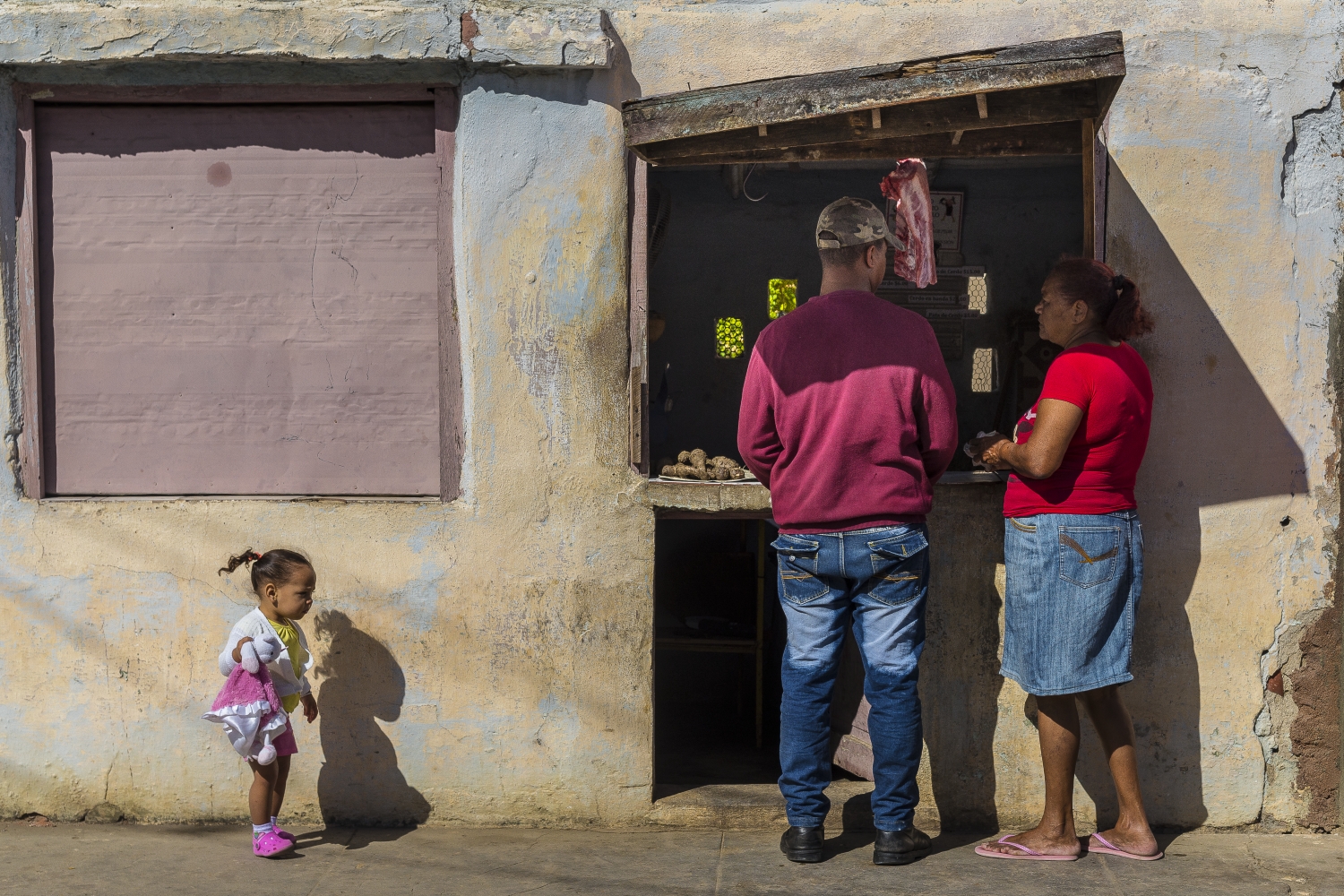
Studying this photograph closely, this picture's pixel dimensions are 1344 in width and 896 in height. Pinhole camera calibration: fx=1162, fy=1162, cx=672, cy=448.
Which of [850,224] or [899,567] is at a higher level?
[850,224]

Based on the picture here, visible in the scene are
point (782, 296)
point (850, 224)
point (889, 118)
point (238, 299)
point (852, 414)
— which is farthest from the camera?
point (782, 296)

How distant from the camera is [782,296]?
253 inches

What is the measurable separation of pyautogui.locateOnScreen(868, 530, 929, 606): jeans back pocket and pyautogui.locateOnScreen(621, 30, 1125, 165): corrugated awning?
1.30 metres

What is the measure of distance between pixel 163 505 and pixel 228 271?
86 cm

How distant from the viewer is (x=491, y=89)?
Answer: 13.2 feet

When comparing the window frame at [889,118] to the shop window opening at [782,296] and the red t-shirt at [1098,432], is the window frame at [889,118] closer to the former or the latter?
the red t-shirt at [1098,432]

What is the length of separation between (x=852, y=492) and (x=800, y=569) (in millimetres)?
300

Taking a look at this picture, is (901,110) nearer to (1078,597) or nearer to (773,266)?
(1078,597)

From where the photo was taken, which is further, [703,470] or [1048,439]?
[703,470]

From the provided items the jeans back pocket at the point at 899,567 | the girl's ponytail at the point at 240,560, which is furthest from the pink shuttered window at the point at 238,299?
the jeans back pocket at the point at 899,567

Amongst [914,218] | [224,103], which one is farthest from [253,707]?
[914,218]

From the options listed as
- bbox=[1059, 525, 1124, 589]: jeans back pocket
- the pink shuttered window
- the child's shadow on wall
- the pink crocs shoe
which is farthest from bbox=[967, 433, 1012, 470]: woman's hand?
the pink crocs shoe

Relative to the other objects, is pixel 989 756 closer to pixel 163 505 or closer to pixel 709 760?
pixel 709 760

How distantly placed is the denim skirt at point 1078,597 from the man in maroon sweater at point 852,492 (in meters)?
0.36
